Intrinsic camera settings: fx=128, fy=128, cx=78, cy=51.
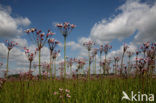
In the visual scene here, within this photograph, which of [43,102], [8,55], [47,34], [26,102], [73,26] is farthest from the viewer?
[8,55]

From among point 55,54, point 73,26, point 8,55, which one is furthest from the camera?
point 8,55

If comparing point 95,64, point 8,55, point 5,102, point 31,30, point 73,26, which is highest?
point 73,26

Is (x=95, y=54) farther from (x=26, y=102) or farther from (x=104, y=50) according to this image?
(x=26, y=102)

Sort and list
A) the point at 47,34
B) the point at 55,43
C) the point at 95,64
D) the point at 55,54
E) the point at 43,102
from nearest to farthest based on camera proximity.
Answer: the point at 43,102
the point at 47,34
the point at 55,43
the point at 55,54
the point at 95,64

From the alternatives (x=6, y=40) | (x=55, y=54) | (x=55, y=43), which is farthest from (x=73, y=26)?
(x=6, y=40)

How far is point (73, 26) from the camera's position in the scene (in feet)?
18.1

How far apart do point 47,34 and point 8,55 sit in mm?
5497

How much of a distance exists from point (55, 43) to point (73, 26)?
4.44ft

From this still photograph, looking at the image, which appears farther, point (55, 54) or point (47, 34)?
point (55, 54)

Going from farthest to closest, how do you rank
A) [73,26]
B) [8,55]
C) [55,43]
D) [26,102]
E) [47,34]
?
[8,55]
[73,26]
[55,43]
[47,34]
[26,102]

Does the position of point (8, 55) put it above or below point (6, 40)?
below

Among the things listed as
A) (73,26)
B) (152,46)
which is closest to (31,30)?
(73,26)

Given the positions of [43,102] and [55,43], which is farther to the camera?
[55,43]

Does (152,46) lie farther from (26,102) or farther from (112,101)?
(26,102)
